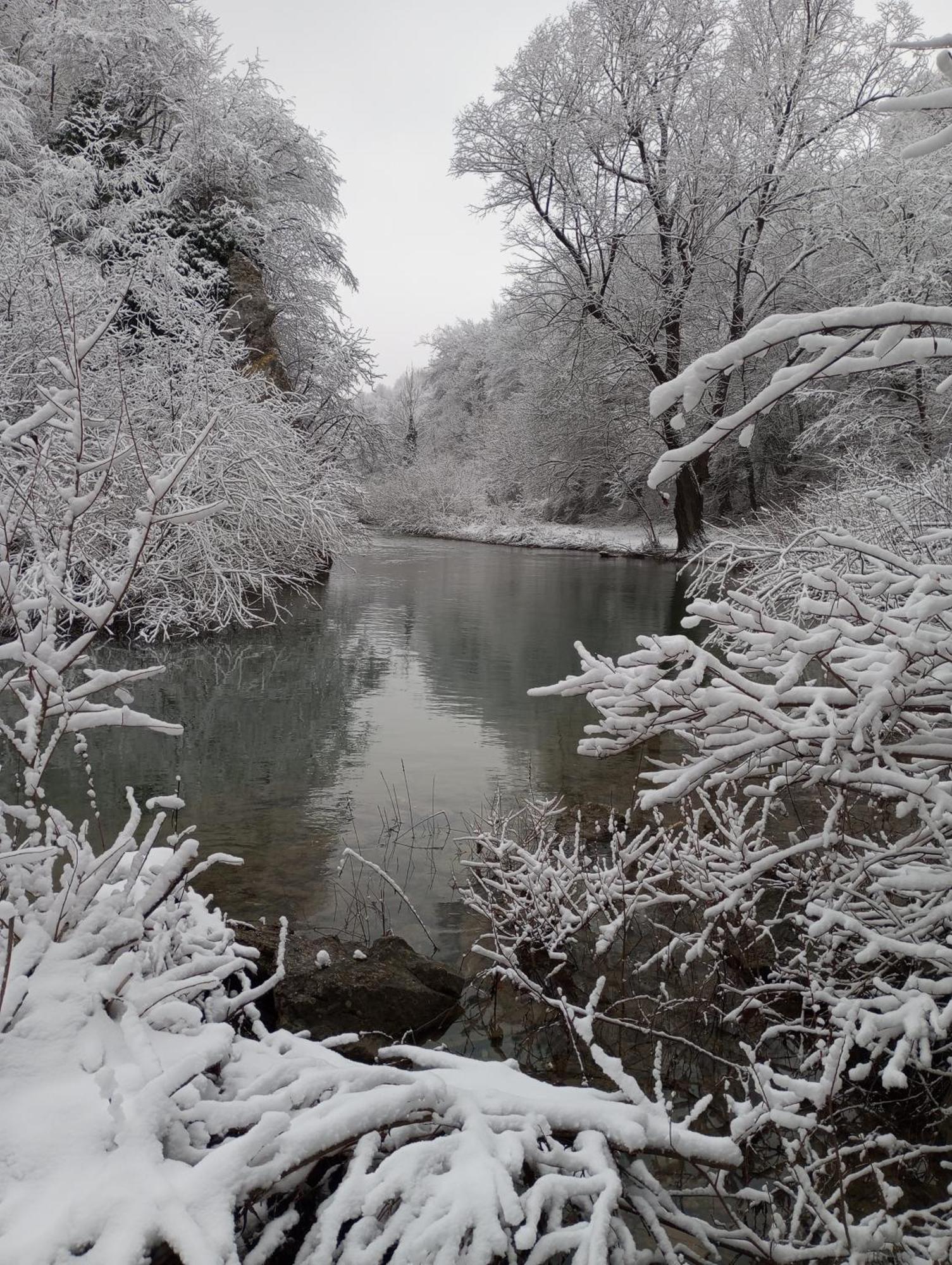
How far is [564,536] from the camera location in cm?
3241

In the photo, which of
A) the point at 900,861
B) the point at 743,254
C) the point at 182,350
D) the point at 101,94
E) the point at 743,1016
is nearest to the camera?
Answer: the point at 900,861

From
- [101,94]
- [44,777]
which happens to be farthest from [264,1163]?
[101,94]

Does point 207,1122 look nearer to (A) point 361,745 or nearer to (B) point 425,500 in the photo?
(A) point 361,745

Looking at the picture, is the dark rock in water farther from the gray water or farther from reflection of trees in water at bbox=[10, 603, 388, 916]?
reflection of trees in water at bbox=[10, 603, 388, 916]

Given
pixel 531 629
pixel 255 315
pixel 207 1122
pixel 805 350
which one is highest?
pixel 255 315

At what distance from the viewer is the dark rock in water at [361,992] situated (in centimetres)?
376

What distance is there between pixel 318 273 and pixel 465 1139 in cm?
2615

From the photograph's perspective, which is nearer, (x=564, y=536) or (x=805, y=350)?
(x=805, y=350)

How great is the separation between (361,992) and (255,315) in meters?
18.3

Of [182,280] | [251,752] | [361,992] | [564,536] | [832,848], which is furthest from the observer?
[564,536]

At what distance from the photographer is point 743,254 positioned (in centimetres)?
1980

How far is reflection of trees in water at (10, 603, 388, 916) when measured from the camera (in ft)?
18.7

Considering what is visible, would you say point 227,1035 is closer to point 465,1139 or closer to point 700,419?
point 465,1139

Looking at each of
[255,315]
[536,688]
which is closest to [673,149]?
[255,315]
